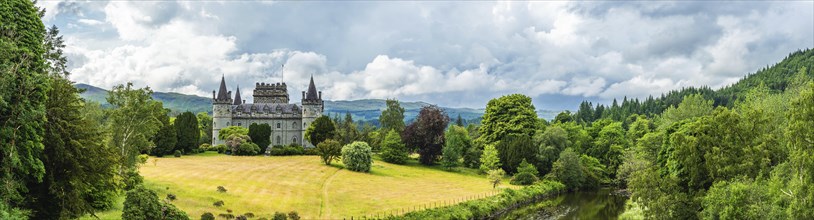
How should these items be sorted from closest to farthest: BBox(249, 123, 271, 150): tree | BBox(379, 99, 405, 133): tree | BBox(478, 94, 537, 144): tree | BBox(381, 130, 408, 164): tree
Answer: BBox(478, 94, 537, 144): tree
BBox(381, 130, 408, 164): tree
BBox(249, 123, 271, 150): tree
BBox(379, 99, 405, 133): tree

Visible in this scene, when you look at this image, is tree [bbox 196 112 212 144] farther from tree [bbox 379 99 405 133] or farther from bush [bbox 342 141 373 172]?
bush [bbox 342 141 373 172]

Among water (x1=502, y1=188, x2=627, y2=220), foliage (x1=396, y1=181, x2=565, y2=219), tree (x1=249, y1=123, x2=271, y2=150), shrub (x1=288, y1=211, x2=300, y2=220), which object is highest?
tree (x1=249, y1=123, x2=271, y2=150)

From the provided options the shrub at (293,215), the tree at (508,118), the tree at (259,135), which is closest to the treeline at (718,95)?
the tree at (508,118)

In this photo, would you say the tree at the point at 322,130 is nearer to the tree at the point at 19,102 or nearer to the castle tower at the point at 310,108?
the castle tower at the point at 310,108

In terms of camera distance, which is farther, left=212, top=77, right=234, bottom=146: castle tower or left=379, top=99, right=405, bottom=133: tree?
left=212, top=77, right=234, bottom=146: castle tower

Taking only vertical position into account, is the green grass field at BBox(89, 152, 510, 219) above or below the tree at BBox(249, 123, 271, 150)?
below

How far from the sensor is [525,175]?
56.9 metres

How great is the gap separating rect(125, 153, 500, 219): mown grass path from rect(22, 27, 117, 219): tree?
7.28m

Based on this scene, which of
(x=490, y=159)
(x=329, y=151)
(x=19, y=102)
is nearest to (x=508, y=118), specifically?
(x=490, y=159)

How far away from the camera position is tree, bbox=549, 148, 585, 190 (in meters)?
58.1

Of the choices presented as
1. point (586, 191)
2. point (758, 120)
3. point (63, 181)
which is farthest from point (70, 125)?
point (586, 191)

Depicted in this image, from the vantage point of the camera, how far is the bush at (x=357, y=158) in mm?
58125

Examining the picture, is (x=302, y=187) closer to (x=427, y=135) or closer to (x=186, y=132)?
(x=427, y=135)

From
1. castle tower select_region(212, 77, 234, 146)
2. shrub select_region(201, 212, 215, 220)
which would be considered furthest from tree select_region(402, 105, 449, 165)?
shrub select_region(201, 212, 215, 220)
